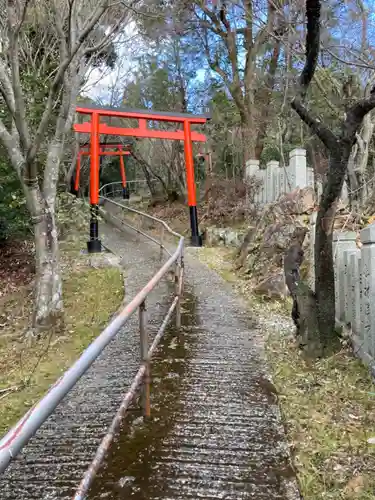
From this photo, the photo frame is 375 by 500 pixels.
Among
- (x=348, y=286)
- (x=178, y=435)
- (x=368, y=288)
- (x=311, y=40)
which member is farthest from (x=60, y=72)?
(x=178, y=435)

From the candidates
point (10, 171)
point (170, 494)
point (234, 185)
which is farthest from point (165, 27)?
point (170, 494)

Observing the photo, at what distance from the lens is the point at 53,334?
633 cm

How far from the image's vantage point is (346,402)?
3.46 m

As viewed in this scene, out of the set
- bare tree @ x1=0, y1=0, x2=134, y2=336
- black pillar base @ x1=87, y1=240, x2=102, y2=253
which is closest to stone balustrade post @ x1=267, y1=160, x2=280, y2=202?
black pillar base @ x1=87, y1=240, x2=102, y2=253

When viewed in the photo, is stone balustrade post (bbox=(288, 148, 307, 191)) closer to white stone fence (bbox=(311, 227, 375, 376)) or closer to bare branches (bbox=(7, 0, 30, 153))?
white stone fence (bbox=(311, 227, 375, 376))

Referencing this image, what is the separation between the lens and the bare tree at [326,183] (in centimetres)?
408

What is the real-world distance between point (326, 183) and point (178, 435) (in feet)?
8.79

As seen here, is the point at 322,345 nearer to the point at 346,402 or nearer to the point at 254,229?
the point at 346,402

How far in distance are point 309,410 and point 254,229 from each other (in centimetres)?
649

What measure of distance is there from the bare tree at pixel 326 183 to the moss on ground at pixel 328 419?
394 millimetres

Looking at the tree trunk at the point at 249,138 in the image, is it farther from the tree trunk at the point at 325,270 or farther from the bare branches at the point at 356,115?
the bare branches at the point at 356,115

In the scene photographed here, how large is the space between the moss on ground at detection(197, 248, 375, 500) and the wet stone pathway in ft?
A: 0.38

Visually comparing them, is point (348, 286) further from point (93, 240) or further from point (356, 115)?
point (93, 240)

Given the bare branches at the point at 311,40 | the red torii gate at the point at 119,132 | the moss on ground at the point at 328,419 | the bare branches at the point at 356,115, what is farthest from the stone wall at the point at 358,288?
the red torii gate at the point at 119,132
